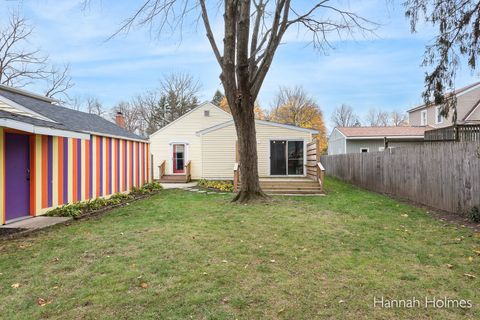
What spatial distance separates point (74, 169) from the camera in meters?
8.62

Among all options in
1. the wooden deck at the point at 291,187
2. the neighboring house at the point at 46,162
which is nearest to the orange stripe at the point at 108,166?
the neighboring house at the point at 46,162

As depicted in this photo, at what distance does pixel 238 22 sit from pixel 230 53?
3.06 feet

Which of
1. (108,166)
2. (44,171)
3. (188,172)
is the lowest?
(188,172)

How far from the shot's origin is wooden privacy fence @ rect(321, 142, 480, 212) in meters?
6.82

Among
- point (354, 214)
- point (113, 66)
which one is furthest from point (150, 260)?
point (113, 66)

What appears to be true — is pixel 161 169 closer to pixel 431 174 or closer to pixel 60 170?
pixel 60 170

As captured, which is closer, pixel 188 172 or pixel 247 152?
pixel 247 152

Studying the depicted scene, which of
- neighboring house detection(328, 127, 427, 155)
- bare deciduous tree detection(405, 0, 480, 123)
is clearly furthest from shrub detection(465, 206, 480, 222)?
neighboring house detection(328, 127, 427, 155)

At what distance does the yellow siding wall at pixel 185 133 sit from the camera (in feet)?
65.9

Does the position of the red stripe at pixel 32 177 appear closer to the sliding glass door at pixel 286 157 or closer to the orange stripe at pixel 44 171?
the orange stripe at pixel 44 171

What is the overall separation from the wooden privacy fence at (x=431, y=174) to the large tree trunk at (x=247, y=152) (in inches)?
186

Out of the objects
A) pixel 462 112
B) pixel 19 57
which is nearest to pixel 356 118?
pixel 462 112

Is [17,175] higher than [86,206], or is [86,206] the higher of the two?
[17,175]

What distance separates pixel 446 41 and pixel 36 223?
9911 mm
